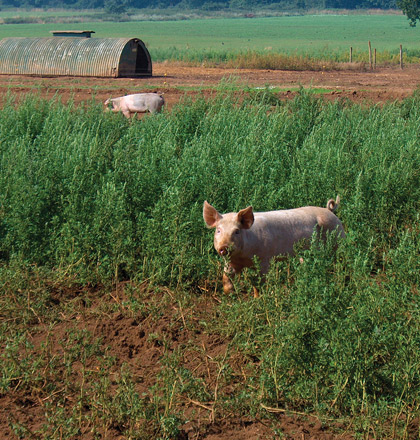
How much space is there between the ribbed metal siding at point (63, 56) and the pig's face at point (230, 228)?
21.2 m

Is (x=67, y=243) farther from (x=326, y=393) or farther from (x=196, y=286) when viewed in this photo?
(x=326, y=393)

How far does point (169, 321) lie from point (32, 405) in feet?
4.94

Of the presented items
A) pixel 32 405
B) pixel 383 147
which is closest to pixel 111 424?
pixel 32 405

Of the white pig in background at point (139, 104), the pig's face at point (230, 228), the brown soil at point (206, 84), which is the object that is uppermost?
the pig's face at point (230, 228)

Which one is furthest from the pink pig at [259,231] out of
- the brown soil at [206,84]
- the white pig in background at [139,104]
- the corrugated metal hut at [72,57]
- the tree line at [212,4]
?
the tree line at [212,4]

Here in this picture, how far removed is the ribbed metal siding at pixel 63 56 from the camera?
1067 inches

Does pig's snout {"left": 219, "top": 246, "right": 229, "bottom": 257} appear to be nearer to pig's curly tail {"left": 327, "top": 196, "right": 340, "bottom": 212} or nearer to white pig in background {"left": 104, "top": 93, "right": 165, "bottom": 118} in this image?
pig's curly tail {"left": 327, "top": 196, "right": 340, "bottom": 212}

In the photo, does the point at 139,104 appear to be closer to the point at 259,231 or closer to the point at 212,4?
the point at 259,231

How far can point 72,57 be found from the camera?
27578 millimetres

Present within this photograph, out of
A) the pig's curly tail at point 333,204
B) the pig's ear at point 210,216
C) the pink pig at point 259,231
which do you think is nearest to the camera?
the pink pig at point 259,231

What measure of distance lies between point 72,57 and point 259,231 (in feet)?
72.9

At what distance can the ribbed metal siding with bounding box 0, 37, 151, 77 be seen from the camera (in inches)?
1067

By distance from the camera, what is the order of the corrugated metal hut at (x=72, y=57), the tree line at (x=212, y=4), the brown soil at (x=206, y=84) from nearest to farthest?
the brown soil at (x=206, y=84) < the corrugated metal hut at (x=72, y=57) < the tree line at (x=212, y=4)

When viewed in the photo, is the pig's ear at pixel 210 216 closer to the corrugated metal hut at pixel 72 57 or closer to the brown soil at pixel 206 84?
the brown soil at pixel 206 84
